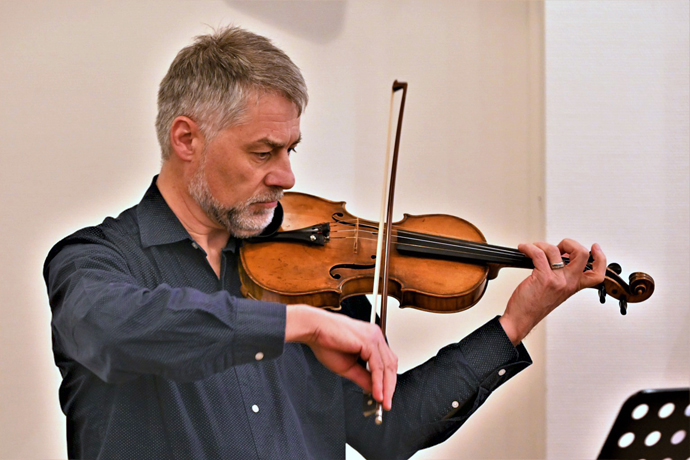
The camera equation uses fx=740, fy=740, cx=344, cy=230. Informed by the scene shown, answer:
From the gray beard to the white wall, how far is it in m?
1.07

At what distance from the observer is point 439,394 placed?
146 cm

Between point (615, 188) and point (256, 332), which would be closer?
point (256, 332)

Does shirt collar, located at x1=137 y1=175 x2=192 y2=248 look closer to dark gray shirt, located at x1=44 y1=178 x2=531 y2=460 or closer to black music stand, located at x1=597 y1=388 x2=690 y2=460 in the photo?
dark gray shirt, located at x1=44 y1=178 x2=531 y2=460

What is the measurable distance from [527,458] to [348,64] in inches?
54.1

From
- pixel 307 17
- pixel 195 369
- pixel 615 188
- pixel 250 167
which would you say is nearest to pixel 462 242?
pixel 250 167

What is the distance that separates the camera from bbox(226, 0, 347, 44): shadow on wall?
2.31 meters

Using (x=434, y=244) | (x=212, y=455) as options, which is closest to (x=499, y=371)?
(x=434, y=244)

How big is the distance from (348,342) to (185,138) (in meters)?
0.64

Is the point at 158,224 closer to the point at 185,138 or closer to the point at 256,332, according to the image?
the point at 185,138

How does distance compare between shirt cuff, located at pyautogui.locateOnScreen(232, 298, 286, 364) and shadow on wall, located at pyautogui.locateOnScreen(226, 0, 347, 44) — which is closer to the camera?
shirt cuff, located at pyautogui.locateOnScreen(232, 298, 286, 364)

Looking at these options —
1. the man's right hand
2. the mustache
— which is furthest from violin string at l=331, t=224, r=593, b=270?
the man's right hand

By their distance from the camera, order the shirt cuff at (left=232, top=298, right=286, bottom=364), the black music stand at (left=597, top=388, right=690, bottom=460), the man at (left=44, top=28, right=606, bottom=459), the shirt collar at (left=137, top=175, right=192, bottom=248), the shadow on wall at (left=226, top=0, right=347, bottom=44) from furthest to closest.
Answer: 1. the shadow on wall at (left=226, top=0, right=347, bottom=44)
2. the shirt collar at (left=137, top=175, right=192, bottom=248)
3. the man at (left=44, top=28, right=606, bottom=459)
4. the shirt cuff at (left=232, top=298, right=286, bottom=364)
5. the black music stand at (left=597, top=388, right=690, bottom=460)

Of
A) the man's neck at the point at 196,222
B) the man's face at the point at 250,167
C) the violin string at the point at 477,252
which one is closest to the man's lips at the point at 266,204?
the man's face at the point at 250,167

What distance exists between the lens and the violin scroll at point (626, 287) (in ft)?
4.51
